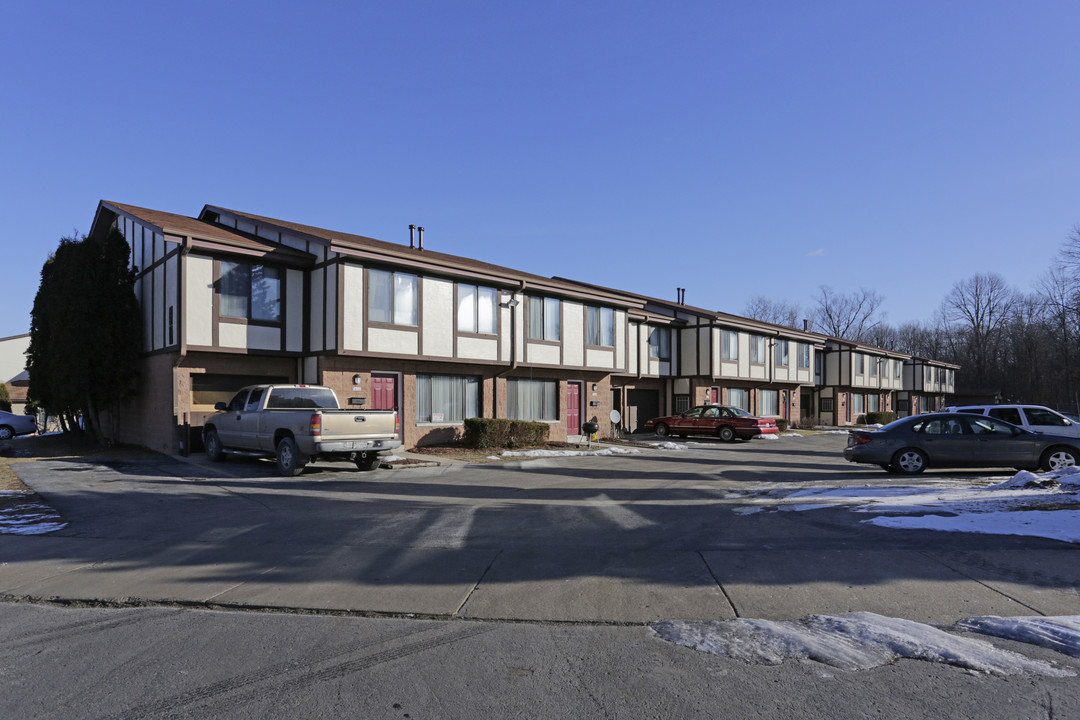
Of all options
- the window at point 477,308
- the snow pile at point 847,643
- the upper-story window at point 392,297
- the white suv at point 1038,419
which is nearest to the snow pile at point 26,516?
the snow pile at point 847,643

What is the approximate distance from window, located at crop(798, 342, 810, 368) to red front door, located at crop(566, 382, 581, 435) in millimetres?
20738

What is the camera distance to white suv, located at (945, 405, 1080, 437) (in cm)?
1556

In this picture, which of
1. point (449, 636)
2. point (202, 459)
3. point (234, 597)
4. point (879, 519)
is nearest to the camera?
point (449, 636)

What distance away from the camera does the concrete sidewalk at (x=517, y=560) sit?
5789 mm

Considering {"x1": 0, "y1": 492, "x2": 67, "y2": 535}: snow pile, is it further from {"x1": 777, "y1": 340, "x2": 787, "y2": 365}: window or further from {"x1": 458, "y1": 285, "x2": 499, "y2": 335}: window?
{"x1": 777, "y1": 340, "x2": 787, "y2": 365}: window

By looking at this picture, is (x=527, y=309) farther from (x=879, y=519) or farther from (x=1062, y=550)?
(x=1062, y=550)

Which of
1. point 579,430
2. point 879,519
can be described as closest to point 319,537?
point 879,519

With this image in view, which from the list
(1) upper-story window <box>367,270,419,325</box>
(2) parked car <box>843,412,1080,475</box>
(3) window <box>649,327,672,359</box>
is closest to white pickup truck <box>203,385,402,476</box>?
(1) upper-story window <box>367,270,419,325</box>

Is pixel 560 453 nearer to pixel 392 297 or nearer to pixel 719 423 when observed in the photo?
pixel 392 297

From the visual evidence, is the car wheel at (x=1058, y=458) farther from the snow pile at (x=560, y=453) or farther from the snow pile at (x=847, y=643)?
the snow pile at (x=847, y=643)

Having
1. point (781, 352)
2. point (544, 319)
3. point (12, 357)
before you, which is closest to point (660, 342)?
point (781, 352)

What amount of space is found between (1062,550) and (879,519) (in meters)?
2.14

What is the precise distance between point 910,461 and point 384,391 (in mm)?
13755

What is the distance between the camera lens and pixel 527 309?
23734mm
